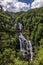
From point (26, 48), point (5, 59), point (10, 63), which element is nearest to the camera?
point (10, 63)

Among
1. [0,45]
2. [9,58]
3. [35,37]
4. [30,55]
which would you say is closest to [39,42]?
[35,37]

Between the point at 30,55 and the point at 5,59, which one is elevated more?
the point at 5,59

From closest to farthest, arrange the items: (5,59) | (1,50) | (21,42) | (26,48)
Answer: (5,59) < (1,50) < (26,48) < (21,42)

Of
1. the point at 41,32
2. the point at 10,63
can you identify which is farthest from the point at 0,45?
the point at 41,32

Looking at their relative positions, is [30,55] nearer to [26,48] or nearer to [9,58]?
[26,48]

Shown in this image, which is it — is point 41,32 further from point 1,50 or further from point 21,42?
point 1,50

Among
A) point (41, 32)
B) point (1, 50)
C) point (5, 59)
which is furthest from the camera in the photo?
point (41, 32)

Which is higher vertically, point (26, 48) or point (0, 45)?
point (0, 45)

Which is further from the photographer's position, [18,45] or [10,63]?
[18,45]

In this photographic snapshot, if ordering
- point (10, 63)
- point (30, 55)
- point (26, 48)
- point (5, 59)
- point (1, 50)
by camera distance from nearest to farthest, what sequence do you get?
point (10, 63)
point (5, 59)
point (1, 50)
point (30, 55)
point (26, 48)
